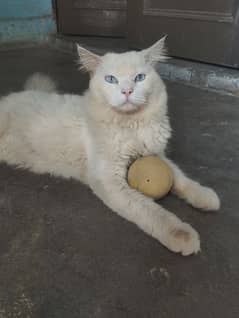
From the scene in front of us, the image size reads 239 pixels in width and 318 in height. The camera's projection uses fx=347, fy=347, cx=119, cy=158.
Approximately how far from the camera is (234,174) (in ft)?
4.65

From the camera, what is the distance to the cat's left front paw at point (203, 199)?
1.16 meters

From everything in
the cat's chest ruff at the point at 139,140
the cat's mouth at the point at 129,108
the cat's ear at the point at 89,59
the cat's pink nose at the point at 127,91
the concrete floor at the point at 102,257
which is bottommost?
the concrete floor at the point at 102,257

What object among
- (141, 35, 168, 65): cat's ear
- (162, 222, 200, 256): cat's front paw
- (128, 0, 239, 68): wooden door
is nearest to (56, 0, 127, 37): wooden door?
(128, 0, 239, 68): wooden door

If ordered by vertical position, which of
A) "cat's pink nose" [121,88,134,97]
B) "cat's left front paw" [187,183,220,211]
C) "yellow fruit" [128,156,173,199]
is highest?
"cat's pink nose" [121,88,134,97]

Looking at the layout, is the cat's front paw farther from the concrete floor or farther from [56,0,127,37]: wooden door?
[56,0,127,37]: wooden door

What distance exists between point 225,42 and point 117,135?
1.65 m

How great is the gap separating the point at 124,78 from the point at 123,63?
0.22 feet

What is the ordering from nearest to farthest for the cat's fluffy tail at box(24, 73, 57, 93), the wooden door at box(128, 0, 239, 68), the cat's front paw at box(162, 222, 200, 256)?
the cat's front paw at box(162, 222, 200, 256) → the cat's fluffy tail at box(24, 73, 57, 93) → the wooden door at box(128, 0, 239, 68)

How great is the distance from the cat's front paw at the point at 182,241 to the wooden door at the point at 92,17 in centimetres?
322

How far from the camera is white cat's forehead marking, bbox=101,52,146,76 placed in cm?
117

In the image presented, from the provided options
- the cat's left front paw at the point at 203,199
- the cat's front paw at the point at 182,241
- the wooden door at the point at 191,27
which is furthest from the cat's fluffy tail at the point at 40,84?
the wooden door at the point at 191,27

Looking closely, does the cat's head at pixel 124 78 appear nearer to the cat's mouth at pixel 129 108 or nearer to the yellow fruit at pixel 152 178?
the cat's mouth at pixel 129 108

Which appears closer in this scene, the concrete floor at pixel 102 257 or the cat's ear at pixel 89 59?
the concrete floor at pixel 102 257

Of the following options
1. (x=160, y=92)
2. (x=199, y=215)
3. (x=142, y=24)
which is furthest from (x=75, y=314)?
(x=142, y=24)
